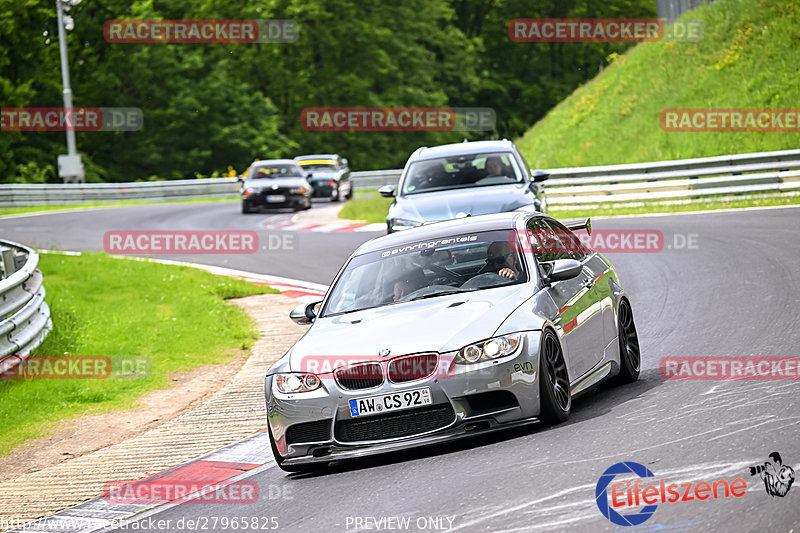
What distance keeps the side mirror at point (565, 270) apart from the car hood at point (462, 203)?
6774 millimetres

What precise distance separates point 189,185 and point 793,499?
43736mm

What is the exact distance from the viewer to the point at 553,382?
7.78m

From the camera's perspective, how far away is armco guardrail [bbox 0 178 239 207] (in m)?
43.7

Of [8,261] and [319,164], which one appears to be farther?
[319,164]

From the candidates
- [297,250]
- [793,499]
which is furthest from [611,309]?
[297,250]

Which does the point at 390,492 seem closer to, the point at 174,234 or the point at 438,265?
the point at 438,265

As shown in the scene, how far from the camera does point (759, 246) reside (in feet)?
54.8

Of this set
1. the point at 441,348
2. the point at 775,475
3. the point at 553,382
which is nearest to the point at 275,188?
the point at 553,382

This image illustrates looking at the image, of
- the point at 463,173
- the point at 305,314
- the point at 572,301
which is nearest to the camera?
the point at 572,301

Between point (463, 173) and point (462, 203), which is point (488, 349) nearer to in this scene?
point (462, 203)

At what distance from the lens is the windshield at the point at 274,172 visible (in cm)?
3716

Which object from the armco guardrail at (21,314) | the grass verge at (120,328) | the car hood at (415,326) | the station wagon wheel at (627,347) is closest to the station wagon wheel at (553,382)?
the car hood at (415,326)

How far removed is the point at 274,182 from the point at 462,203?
21.2 m

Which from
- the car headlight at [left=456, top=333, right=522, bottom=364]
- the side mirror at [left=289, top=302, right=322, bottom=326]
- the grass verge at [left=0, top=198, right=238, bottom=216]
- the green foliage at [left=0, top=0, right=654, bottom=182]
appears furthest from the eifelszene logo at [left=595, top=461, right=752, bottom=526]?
the green foliage at [left=0, top=0, right=654, bottom=182]
